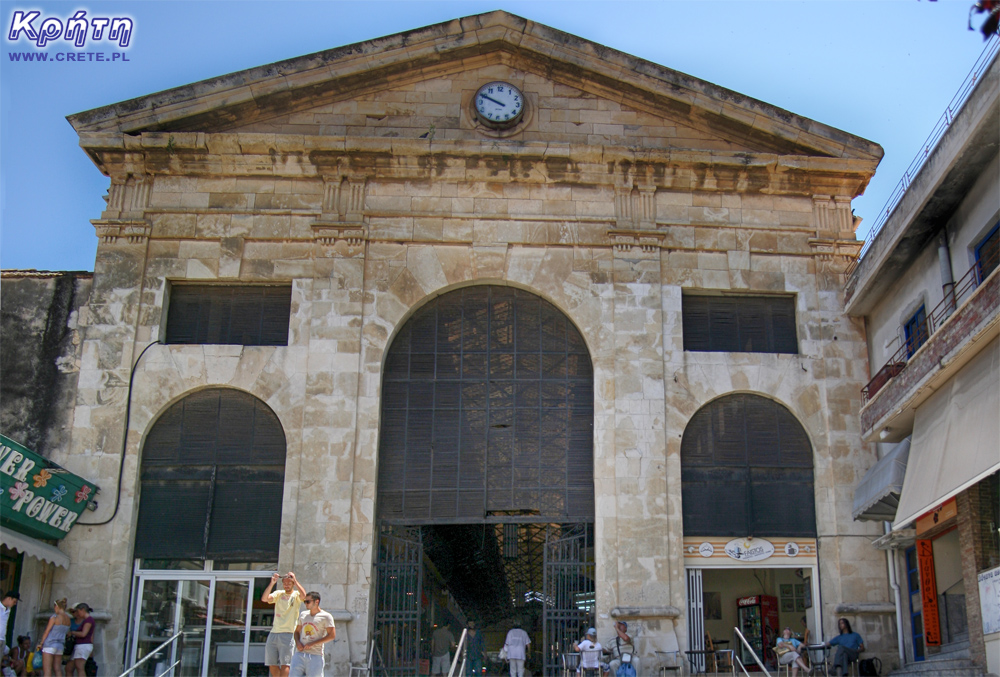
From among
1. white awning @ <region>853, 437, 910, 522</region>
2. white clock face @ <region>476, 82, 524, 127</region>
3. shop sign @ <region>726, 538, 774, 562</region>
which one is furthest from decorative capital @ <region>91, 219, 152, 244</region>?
white awning @ <region>853, 437, 910, 522</region>

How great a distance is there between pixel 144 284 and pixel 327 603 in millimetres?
7771

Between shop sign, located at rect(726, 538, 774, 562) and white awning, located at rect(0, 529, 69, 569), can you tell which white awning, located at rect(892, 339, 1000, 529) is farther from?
white awning, located at rect(0, 529, 69, 569)

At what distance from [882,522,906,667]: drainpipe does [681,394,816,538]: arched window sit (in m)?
1.47

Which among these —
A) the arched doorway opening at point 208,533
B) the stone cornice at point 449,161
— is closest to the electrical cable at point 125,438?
the arched doorway opening at point 208,533

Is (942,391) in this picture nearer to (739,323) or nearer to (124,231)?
(739,323)

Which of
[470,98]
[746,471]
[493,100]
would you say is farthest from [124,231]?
[746,471]

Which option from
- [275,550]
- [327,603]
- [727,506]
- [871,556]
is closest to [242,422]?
[275,550]

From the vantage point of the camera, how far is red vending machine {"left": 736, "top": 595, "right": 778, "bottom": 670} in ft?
83.3

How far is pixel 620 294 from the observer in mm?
22344

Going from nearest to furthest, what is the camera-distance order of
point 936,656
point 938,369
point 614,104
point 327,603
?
point 938,369 → point 936,656 → point 327,603 → point 614,104

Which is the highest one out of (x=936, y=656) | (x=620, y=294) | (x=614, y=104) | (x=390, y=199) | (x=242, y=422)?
(x=614, y=104)

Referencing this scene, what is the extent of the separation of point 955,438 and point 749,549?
5595 mm

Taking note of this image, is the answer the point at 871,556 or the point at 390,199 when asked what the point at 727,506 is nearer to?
the point at 871,556

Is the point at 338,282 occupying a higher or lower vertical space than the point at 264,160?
lower
